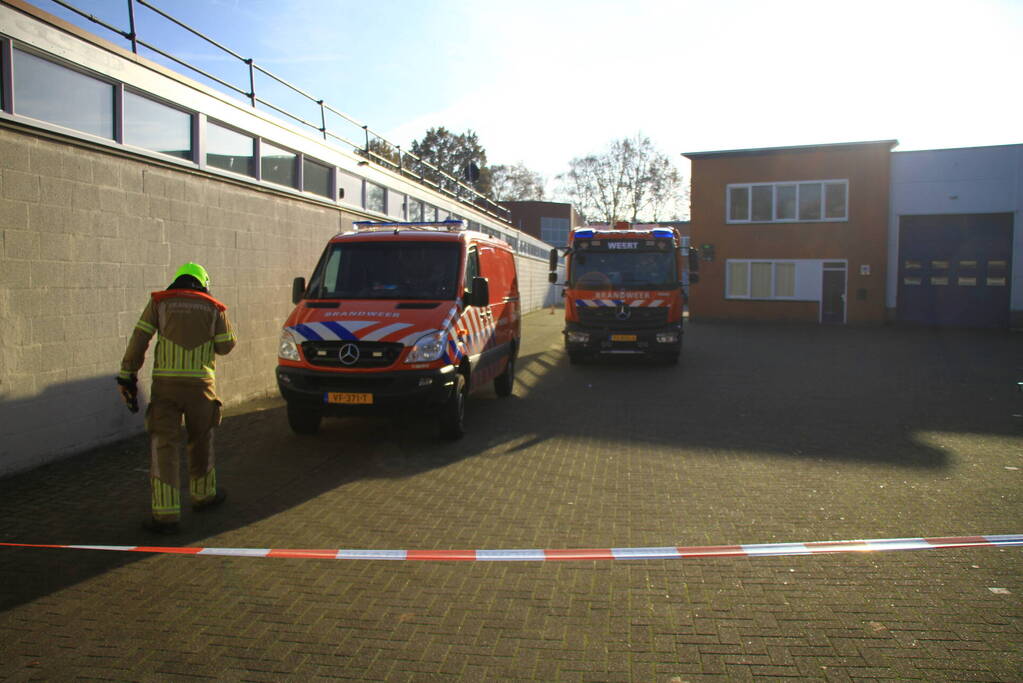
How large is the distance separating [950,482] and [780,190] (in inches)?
1024

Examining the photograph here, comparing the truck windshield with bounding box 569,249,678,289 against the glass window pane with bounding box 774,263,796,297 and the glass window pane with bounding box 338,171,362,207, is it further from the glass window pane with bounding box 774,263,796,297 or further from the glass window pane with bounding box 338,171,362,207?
the glass window pane with bounding box 774,263,796,297

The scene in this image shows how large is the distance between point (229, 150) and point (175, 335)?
5.85 m

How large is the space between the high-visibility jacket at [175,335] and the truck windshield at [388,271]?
10.1 feet

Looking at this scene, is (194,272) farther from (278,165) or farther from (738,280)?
(738,280)

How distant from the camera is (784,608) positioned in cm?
418

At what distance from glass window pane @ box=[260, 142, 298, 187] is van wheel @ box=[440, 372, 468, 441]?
17.4 feet

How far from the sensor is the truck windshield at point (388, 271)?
8.77 meters

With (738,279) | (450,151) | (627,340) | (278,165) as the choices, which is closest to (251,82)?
(278,165)

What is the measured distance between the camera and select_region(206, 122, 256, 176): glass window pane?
10148mm

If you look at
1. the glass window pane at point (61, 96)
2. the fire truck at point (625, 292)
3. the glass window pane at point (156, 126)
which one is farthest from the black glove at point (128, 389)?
the fire truck at point (625, 292)

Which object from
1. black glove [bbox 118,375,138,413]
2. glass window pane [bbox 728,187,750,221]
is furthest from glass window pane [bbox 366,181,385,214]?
glass window pane [bbox 728,187,750,221]

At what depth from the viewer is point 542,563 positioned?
490cm

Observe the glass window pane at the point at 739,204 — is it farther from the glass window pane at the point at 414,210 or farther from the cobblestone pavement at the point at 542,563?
the cobblestone pavement at the point at 542,563

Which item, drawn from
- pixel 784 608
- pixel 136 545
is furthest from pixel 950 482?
pixel 136 545
